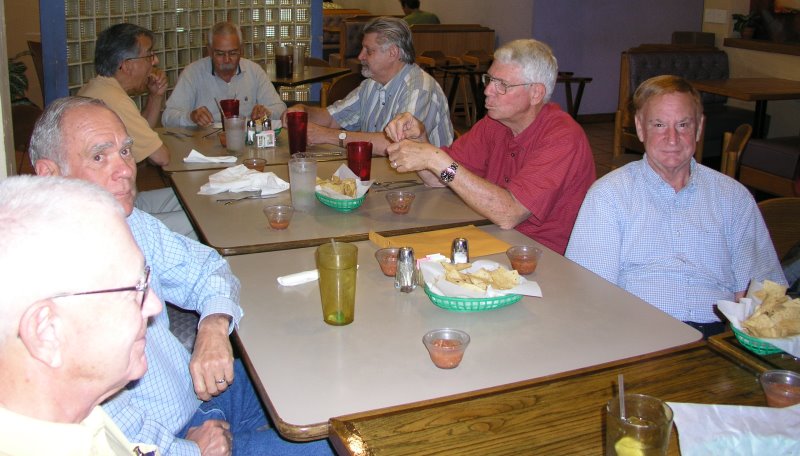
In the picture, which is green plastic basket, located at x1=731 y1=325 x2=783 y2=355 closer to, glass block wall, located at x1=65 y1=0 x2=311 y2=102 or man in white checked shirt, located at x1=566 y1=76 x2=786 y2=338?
man in white checked shirt, located at x1=566 y1=76 x2=786 y2=338

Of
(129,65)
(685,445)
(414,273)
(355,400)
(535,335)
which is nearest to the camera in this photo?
(685,445)

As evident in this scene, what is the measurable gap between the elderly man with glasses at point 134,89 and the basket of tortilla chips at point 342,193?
0.92m

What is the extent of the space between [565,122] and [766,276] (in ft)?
2.74

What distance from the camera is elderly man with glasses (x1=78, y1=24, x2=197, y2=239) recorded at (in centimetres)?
326

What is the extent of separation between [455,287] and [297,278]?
1.39 feet

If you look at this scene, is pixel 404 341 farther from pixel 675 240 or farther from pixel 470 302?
pixel 675 240

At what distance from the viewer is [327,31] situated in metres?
11.8

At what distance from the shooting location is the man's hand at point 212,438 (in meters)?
1.76

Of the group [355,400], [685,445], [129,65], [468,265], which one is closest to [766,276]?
[468,265]

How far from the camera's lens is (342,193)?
2.70m

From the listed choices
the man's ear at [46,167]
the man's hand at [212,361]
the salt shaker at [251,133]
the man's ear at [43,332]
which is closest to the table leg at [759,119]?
the salt shaker at [251,133]

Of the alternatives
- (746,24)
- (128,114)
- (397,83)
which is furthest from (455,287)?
(746,24)

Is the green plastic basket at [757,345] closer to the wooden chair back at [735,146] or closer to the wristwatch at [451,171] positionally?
the wristwatch at [451,171]

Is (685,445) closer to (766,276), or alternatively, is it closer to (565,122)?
(766,276)
